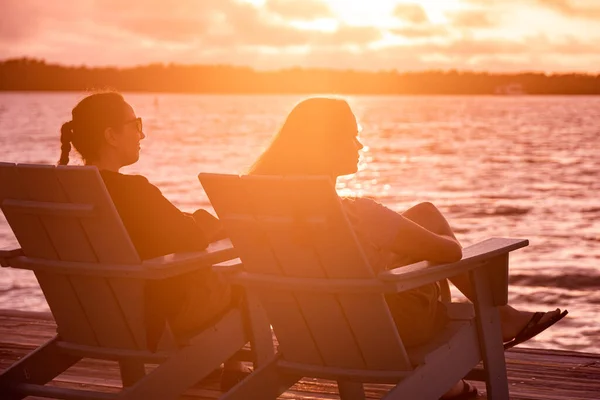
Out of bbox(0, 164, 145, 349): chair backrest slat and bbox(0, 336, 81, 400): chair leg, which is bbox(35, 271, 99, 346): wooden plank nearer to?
bbox(0, 164, 145, 349): chair backrest slat

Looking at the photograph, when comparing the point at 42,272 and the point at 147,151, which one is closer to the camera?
the point at 42,272

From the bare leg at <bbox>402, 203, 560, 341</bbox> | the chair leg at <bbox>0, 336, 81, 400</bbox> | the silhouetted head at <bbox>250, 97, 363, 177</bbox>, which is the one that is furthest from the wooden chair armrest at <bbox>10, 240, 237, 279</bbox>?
the bare leg at <bbox>402, 203, 560, 341</bbox>

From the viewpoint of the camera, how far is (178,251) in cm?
391

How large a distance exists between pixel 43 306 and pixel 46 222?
19.1ft

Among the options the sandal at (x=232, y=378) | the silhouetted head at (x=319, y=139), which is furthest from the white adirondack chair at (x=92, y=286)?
the silhouetted head at (x=319, y=139)

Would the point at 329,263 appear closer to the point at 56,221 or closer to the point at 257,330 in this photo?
the point at 257,330

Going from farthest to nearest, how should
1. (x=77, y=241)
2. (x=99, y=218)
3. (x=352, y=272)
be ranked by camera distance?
(x=77, y=241) < (x=99, y=218) < (x=352, y=272)

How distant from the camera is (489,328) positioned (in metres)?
3.92

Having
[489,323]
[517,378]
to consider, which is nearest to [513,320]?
[489,323]

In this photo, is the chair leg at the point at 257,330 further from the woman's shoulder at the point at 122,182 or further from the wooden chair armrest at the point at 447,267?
the wooden chair armrest at the point at 447,267

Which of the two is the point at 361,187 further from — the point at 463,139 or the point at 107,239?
the point at 463,139

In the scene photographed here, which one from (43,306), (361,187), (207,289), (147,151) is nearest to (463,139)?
(147,151)

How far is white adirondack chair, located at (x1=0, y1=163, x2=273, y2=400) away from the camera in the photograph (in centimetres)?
368

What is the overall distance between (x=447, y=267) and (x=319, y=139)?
0.66 metres
